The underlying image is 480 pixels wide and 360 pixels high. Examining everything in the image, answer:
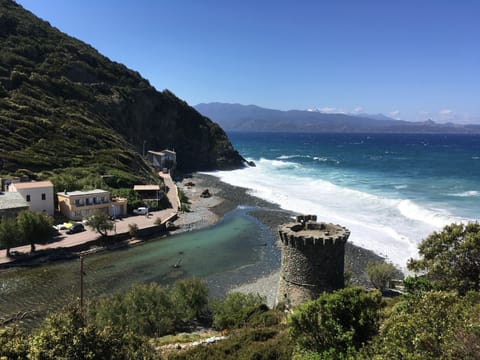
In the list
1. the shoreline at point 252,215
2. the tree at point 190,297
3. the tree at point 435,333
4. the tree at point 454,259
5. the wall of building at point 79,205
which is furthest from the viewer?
the wall of building at point 79,205

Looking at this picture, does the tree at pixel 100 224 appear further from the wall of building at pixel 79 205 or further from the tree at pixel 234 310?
the tree at pixel 234 310

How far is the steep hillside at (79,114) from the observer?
62.9 metres

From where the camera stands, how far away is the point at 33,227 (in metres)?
33.2

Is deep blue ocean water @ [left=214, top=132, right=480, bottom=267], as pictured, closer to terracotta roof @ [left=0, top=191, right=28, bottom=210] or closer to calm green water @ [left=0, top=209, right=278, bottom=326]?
calm green water @ [left=0, top=209, right=278, bottom=326]

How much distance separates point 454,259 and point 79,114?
3213 inches

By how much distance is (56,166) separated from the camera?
5791 cm

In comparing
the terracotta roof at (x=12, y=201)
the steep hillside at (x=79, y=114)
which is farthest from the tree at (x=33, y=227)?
the steep hillside at (x=79, y=114)

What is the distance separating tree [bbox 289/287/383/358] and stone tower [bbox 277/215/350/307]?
351 cm

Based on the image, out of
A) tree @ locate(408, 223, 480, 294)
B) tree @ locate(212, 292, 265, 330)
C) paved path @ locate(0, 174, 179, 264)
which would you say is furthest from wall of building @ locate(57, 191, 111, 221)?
tree @ locate(408, 223, 480, 294)

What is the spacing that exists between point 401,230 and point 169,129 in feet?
283

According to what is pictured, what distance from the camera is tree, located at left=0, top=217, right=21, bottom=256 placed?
103 ft

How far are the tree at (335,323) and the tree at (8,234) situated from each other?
30095mm

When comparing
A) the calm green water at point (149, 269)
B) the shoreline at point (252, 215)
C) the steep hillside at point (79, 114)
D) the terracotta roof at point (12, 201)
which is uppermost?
the steep hillside at point (79, 114)

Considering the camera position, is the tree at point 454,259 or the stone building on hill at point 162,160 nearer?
the tree at point 454,259
